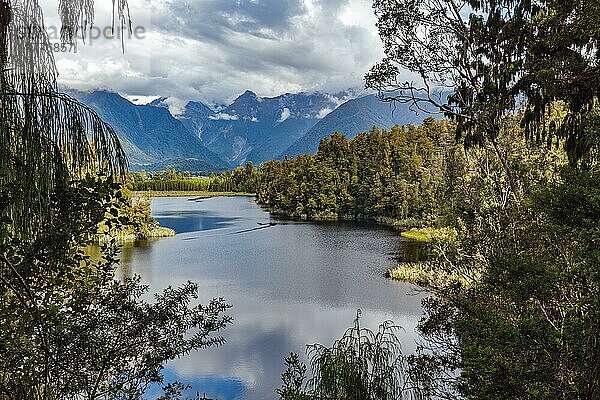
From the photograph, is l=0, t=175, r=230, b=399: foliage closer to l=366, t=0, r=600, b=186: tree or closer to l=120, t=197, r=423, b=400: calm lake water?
l=366, t=0, r=600, b=186: tree

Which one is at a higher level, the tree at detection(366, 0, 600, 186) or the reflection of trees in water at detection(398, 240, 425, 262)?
the tree at detection(366, 0, 600, 186)

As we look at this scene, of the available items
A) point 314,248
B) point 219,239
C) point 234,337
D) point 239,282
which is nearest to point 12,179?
point 234,337

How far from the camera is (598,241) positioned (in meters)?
2.68

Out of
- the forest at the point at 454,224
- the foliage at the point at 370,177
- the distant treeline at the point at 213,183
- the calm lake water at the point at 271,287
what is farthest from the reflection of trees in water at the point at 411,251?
the distant treeline at the point at 213,183

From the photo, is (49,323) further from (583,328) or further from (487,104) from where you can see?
(487,104)

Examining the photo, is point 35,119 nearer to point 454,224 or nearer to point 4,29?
point 4,29

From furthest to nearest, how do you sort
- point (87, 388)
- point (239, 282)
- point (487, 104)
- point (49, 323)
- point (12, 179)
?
point (239, 282), point (487, 104), point (87, 388), point (49, 323), point (12, 179)

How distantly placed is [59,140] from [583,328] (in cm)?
283

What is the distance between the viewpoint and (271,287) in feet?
52.1

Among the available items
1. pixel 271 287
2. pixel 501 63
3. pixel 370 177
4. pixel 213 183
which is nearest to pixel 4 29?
pixel 501 63

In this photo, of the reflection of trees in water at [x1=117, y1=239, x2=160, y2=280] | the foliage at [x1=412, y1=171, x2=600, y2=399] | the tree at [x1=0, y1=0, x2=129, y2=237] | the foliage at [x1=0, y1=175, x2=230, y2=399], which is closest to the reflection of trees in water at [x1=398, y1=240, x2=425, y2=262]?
the reflection of trees in water at [x1=117, y1=239, x2=160, y2=280]

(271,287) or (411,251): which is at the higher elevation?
(411,251)

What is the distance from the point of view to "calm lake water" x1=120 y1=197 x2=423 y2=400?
32.2 ft

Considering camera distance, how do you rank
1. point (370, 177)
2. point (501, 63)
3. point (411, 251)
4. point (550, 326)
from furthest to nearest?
1. point (370, 177)
2. point (411, 251)
3. point (501, 63)
4. point (550, 326)
